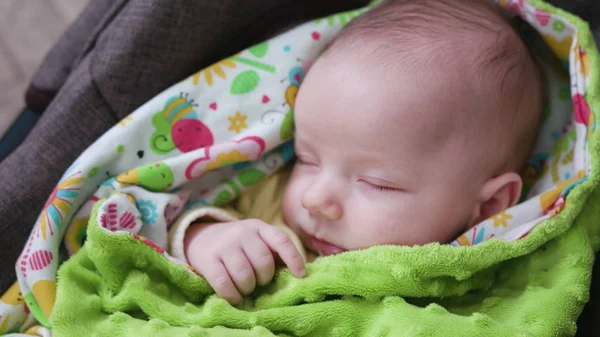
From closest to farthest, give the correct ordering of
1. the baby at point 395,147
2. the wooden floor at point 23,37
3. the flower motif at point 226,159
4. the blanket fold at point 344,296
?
the blanket fold at point 344,296 → the baby at point 395,147 → the flower motif at point 226,159 → the wooden floor at point 23,37

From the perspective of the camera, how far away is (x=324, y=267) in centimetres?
90

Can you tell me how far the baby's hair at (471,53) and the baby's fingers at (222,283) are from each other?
375 millimetres

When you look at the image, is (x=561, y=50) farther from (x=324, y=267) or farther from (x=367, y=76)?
(x=324, y=267)

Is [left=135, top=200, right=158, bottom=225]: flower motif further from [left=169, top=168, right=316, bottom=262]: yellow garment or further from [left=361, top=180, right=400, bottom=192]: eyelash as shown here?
[left=361, top=180, right=400, bottom=192]: eyelash

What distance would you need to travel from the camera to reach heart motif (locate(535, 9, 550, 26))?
3.59 feet

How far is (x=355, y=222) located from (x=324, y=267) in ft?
0.29

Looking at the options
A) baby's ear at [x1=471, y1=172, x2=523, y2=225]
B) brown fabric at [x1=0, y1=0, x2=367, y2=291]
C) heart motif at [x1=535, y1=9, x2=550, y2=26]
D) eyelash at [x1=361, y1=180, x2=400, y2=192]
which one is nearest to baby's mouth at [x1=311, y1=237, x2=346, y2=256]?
eyelash at [x1=361, y1=180, x2=400, y2=192]

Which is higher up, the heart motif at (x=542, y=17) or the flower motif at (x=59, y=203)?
the heart motif at (x=542, y=17)

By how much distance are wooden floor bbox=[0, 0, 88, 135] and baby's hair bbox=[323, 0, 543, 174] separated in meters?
1.17

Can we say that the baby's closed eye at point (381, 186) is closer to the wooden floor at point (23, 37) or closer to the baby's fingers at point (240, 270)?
the baby's fingers at point (240, 270)

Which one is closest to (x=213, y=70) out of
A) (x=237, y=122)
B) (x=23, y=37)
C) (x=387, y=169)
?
(x=237, y=122)

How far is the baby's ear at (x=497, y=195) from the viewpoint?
3.28 ft

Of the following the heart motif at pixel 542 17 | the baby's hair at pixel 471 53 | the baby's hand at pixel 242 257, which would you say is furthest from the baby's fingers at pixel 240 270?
the heart motif at pixel 542 17

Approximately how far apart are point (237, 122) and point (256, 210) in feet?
0.51
